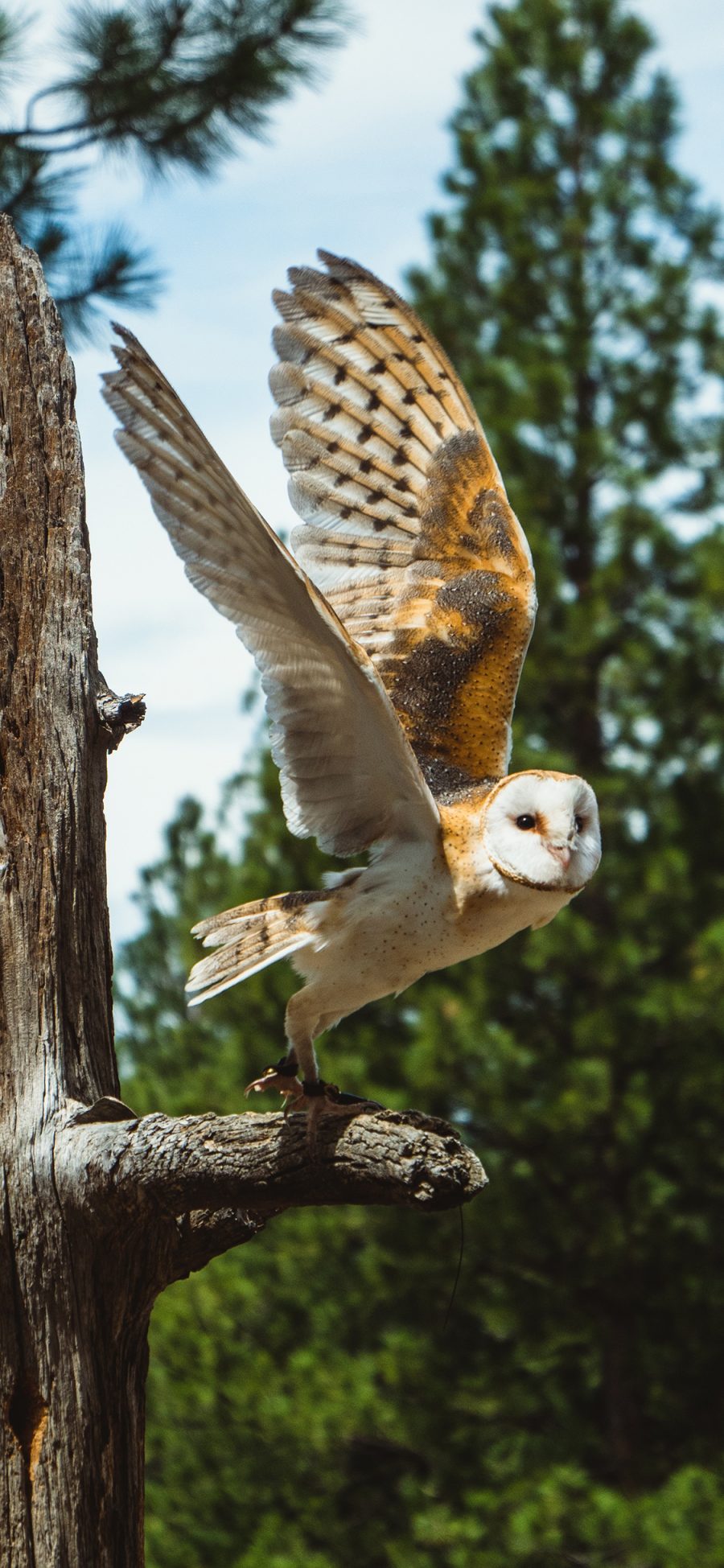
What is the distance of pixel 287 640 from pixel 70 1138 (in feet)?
2.86

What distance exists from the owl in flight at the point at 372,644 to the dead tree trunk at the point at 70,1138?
0.29 metres

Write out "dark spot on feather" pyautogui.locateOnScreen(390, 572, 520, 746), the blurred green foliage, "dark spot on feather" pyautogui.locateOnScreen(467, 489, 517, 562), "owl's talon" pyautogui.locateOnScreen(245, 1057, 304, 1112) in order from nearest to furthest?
"owl's talon" pyautogui.locateOnScreen(245, 1057, 304, 1112) < "dark spot on feather" pyautogui.locateOnScreen(390, 572, 520, 746) < "dark spot on feather" pyautogui.locateOnScreen(467, 489, 517, 562) < the blurred green foliage

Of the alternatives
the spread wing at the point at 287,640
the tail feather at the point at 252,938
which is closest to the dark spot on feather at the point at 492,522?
the spread wing at the point at 287,640

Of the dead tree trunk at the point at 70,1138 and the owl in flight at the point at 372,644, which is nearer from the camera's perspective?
the dead tree trunk at the point at 70,1138

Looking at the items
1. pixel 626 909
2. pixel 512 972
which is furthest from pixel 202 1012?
pixel 626 909

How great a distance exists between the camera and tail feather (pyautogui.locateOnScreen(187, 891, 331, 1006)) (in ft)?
9.17

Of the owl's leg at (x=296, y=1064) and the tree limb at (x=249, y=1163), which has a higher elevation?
the owl's leg at (x=296, y=1064)

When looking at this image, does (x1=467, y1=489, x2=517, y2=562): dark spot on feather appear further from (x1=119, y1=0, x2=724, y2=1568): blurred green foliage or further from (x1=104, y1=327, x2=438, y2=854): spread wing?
(x1=119, y1=0, x2=724, y2=1568): blurred green foliage

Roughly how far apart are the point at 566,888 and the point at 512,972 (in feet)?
20.4

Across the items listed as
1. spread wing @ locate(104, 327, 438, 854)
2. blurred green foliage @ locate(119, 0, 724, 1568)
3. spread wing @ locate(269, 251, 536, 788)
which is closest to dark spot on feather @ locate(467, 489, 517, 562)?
spread wing @ locate(269, 251, 536, 788)

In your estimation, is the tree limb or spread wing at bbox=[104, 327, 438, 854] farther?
spread wing at bbox=[104, 327, 438, 854]

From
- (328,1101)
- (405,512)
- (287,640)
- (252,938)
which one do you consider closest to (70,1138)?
(328,1101)

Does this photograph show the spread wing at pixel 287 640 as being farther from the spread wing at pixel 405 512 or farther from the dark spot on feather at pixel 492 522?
the dark spot on feather at pixel 492 522

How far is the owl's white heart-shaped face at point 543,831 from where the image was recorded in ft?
8.74
